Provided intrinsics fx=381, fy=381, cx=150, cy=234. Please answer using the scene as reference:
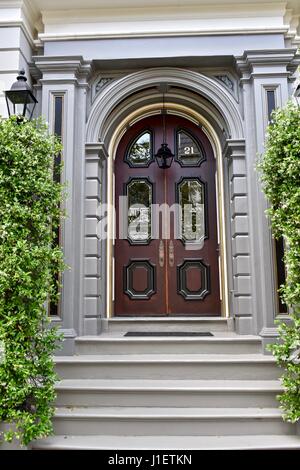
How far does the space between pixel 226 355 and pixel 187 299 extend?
4.22ft

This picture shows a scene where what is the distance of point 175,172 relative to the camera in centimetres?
560

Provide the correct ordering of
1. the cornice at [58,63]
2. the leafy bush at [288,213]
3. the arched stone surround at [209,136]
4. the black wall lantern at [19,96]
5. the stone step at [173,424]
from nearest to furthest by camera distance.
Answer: the leafy bush at [288,213] → the stone step at [173,424] → the black wall lantern at [19,96] → the arched stone surround at [209,136] → the cornice at [58,63]

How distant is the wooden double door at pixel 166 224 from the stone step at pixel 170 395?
5.49 ft

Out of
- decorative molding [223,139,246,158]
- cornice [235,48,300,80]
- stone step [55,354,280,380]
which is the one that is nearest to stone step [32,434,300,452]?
stone step [55,354,280,380]

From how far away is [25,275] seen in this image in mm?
3195

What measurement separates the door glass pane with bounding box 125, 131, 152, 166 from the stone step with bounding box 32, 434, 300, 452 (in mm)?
3638

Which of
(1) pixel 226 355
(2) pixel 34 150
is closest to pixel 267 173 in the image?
(1) pixel 226 355

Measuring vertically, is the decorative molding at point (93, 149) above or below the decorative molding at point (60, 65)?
below

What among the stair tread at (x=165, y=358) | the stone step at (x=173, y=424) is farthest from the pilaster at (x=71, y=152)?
the stone step at (x=173, y=424)

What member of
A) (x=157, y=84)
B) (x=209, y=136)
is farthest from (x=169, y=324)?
Result: (x=157, y=84)

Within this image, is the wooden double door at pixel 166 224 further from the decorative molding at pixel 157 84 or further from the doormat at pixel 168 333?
the decorative molding at pixel 157 84

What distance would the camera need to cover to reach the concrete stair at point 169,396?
335 cm

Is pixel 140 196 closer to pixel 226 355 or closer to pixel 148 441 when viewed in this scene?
Answer: pixel 226 355
